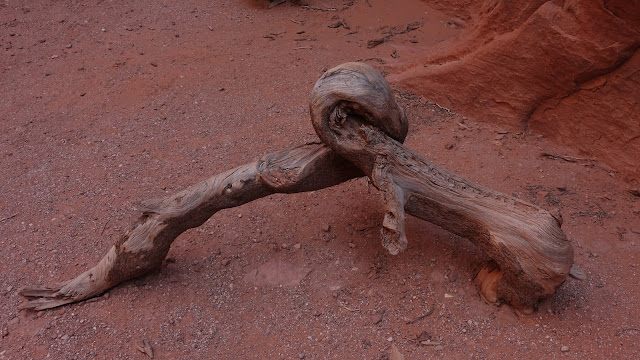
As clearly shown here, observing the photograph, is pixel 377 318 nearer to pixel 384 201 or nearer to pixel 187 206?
pixel 384 201

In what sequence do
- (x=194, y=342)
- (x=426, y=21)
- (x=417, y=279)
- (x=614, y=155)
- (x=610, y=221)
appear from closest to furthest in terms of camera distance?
(x=194, y=342)
(x=417, y=279)
(x=610, y=221)
(x=614, y=155)
(x=426, y=21)

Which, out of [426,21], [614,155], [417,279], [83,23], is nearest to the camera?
[417,279]

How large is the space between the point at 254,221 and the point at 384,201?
1.23 m

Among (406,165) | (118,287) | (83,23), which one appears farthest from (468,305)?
(83,23)

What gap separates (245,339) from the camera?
3.07 metres

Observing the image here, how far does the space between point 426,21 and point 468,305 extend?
4.24m

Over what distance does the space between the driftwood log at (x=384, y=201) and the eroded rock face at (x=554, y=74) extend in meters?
1.52

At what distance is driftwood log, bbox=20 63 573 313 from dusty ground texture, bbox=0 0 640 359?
18 cm

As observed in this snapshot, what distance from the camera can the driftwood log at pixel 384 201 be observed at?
2941mm

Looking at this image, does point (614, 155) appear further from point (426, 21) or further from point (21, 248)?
point (21, 248)

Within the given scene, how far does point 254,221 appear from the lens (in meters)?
3.89

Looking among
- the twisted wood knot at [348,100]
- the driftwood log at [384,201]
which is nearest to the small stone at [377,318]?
the driftwood log at [384,201]

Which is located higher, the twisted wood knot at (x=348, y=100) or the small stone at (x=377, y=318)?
the twisted wood knot at (x=348, y=100)

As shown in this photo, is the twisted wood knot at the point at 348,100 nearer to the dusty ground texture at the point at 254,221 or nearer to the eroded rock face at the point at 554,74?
the dusty ground texture at the point at 254,221
